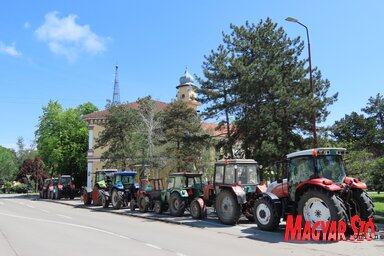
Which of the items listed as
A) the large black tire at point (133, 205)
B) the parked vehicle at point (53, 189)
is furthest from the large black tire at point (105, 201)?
the parked vehicle at point (53, 189)

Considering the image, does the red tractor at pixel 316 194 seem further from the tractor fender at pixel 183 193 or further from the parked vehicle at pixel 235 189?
the tractor fender at pixel 183 193

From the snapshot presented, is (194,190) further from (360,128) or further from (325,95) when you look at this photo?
(360,128)

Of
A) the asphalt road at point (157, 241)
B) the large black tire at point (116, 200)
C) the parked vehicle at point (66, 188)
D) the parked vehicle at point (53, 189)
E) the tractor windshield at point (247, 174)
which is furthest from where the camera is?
the parked vehicle at point (53, 189)

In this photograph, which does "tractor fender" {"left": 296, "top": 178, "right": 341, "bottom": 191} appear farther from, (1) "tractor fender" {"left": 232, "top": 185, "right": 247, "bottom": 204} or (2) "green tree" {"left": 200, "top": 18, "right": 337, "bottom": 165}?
(2) "green tree" {"left": 200, "top": 18, "right": 337, "bottom": 165}

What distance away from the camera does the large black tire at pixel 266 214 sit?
42.1ft

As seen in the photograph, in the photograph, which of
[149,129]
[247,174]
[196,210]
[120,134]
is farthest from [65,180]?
[247,174]

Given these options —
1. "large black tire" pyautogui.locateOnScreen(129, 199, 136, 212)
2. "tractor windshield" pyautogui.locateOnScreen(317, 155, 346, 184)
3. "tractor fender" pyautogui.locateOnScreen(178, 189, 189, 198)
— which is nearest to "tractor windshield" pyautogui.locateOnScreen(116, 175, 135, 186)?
"large black tire" pyautogui.locateOnScreen(129, 199, 136, 212)

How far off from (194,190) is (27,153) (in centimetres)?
8298

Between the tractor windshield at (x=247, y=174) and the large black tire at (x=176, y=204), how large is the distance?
3.90 metres

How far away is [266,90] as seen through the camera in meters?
21.2

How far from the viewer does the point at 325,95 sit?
22094mm

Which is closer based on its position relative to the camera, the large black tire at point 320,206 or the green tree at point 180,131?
the large black tire at point 320,206

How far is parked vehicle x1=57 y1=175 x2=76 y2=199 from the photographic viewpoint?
37.3 meters

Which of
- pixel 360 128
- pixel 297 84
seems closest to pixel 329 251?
pixel 297 84
